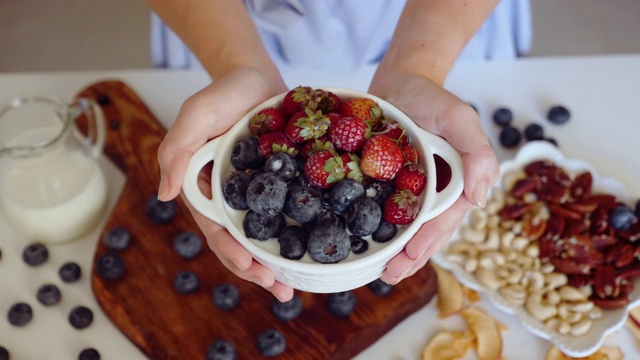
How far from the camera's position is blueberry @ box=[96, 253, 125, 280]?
3.31 ft

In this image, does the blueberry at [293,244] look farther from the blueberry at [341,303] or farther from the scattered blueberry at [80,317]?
the scattered blueberry at [80,317]

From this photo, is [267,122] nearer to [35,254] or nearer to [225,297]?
[225,297]

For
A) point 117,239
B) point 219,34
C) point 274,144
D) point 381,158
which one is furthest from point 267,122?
point 117,239

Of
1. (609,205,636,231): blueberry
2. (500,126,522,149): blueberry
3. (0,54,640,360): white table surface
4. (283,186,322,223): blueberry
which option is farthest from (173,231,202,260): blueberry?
(609,205,636,231): blueberry

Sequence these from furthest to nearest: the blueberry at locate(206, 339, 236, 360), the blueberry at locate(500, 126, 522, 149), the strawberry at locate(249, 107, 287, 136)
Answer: the blueberry at locate(500, 126, 522, 149) < the blueberry at locate(206, 339, 236, 360) < the strawberry at locate(249, 107, 287, 136)

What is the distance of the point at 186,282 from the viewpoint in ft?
3.26

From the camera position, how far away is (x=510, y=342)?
98cm

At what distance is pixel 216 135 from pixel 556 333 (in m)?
0.58

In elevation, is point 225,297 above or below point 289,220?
below

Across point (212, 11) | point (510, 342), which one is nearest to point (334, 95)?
point (212, 11)

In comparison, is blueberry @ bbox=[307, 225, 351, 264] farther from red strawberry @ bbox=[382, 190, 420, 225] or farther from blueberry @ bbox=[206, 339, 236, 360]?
blueberry @ bbox=[206, 339, 236, 360]

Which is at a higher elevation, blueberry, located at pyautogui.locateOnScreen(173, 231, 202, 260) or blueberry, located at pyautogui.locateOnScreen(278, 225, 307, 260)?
blueberry, located at pyautogui.locateOnScreen(278, 225, 307, 260)

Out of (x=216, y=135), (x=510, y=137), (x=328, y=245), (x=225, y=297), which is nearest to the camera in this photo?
(x=328, y=245)

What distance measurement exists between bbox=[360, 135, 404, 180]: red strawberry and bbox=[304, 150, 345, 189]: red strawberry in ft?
0.10
